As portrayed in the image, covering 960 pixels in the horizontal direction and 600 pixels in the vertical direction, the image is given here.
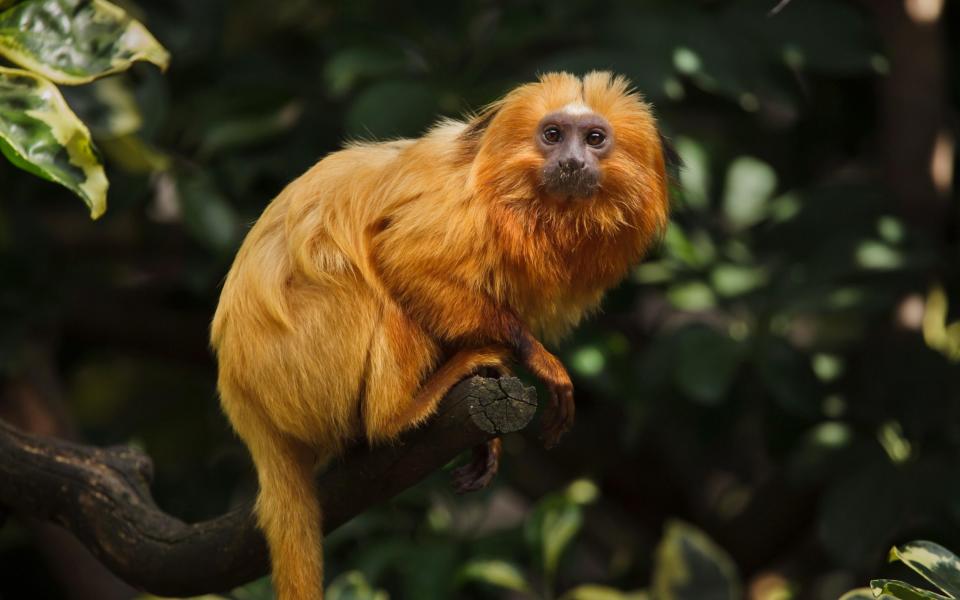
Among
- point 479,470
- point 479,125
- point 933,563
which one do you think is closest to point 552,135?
point 479,125

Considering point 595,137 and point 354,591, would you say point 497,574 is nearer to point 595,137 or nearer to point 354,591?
point 354,591

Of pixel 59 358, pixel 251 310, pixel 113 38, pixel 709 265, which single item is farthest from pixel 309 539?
pixel 59 358

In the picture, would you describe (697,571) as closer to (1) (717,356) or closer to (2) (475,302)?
(1) (717,356)

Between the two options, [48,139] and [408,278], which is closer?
[48,139]

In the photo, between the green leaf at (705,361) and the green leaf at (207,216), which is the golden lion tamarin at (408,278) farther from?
the green leaf at (207,216)

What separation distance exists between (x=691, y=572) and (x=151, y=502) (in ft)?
5.35

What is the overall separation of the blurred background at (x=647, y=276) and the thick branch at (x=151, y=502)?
0.75 meters

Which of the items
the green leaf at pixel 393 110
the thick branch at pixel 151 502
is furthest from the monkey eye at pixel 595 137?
the green leaf at pixel 393 110

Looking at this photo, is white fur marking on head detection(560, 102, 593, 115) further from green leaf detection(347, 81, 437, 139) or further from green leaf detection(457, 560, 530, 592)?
green leaf detection(457, 560, 530, 592)

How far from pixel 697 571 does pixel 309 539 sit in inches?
58.0

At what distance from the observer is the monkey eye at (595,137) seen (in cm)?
265

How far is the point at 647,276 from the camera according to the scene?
4.20 m

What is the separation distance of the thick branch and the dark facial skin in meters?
0.51

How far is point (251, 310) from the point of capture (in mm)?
2574
